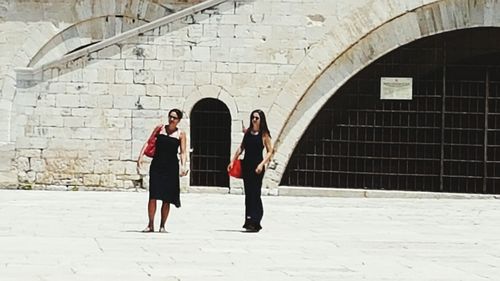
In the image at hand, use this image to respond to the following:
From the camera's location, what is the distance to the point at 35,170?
926 inches

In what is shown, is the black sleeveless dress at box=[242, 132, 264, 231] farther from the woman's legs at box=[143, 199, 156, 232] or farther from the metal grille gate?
the metal grille gate

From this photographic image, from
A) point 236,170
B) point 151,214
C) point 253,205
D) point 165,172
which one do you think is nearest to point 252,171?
point 236,170

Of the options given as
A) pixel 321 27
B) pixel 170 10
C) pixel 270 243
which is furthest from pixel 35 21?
pixel 270 243

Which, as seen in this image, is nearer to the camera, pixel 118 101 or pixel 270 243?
pixel 270 243

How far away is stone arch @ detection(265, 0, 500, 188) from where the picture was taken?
23.4m

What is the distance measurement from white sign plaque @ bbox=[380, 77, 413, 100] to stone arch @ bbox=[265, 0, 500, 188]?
22.8 inches

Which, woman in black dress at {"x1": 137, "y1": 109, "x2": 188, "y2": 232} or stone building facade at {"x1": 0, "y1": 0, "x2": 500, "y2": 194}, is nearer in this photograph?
woman in black dress at {"x1": 137, "y1": 109, "x2": 188, "y2": 232}

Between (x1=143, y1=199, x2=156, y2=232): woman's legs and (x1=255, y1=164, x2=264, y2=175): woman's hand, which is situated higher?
(x1=255, y1=164, x2=264, y2=175): woman's hand

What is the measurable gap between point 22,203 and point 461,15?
9887 millimetres

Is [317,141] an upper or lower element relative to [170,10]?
lower

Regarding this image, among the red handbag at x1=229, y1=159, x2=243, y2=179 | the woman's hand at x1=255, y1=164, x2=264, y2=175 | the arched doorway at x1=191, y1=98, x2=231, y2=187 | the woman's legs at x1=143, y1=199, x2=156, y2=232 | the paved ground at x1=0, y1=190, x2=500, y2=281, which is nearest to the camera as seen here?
the paved ground at x1=0, y1=190, x2=500, y2=281

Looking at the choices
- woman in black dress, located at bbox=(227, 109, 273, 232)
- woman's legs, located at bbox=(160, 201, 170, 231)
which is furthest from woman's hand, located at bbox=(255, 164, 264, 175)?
woman's legs, located at bbox=(160, 201, 170, 231)

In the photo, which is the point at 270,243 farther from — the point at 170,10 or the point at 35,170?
the point at 170,10

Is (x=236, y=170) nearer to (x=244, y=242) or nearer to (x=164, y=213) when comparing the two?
(x=164, y=213)
